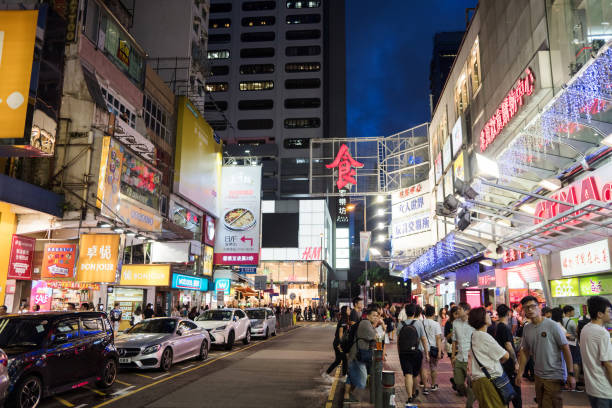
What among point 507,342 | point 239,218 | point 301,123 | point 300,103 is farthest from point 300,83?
point 507,342

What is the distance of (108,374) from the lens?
10.1m

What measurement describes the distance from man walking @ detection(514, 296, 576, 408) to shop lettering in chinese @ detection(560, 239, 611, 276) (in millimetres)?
5946

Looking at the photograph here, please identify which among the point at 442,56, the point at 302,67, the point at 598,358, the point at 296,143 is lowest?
the point at 598,358

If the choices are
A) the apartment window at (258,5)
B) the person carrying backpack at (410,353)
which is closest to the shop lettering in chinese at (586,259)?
the person carrying backpack at (410,353)

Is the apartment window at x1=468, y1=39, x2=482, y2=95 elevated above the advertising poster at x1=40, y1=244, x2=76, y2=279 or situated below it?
above

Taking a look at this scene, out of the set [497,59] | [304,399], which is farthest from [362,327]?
[497,59]

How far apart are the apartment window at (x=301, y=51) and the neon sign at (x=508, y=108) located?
75.4 m

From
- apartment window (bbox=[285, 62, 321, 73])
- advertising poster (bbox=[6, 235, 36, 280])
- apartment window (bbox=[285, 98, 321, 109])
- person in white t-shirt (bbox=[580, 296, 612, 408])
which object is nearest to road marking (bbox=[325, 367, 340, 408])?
person in white t-shirt (bbox=[580, 296, 612, 408])

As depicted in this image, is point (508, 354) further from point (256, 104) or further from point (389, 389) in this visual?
point (256, 104)

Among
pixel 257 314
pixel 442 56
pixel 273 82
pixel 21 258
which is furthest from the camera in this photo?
pixel 442 56

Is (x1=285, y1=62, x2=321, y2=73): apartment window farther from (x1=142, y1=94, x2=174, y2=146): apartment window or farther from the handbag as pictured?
the handbag

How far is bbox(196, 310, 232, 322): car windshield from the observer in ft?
65.1

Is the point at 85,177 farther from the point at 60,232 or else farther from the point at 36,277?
the point at 36,277

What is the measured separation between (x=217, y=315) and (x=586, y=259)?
45.1 feet
